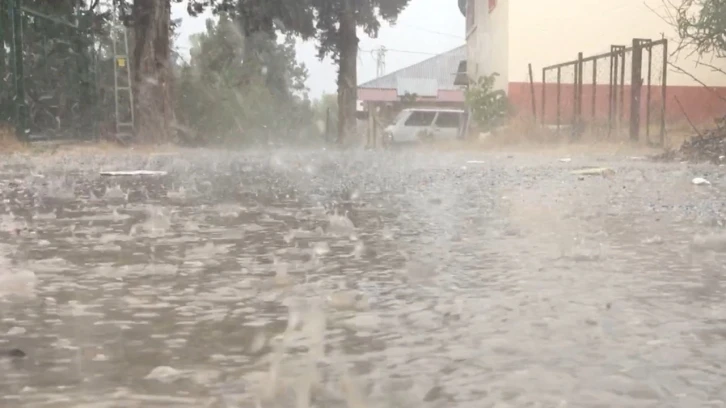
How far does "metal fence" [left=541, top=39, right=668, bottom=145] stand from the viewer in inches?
461

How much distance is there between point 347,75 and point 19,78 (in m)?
12.7

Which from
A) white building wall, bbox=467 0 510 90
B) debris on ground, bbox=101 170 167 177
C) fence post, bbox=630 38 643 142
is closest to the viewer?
debris on ground, bbox=101 170 167 177

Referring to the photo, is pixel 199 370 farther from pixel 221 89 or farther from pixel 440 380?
pixel 221 89

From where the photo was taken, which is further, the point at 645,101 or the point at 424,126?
the point at 424,126

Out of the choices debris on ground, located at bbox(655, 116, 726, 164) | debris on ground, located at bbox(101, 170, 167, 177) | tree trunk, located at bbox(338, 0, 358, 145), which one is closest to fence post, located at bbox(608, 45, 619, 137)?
debris on ground, located at bbox(655, 116, 726, 164)

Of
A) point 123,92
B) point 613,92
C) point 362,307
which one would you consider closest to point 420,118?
point 123,92

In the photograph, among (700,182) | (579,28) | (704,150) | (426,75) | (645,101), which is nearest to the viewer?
(700,182)

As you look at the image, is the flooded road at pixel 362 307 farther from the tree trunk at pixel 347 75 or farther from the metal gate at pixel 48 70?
the tree trunk at pixel 347 75

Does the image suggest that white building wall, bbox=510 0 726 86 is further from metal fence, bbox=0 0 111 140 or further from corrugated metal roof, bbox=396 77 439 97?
corrugated metal roof, bbox=396 77 439 97

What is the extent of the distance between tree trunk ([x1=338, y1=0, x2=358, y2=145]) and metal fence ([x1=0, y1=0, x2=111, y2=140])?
7975mm

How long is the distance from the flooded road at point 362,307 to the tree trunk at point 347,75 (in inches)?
757

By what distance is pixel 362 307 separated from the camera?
1.48 m

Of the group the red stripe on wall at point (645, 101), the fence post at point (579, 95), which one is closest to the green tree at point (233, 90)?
the red stripe on wall at point (645, 101)

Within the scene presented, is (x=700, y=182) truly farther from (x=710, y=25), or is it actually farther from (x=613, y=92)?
(x=613, y=92)
